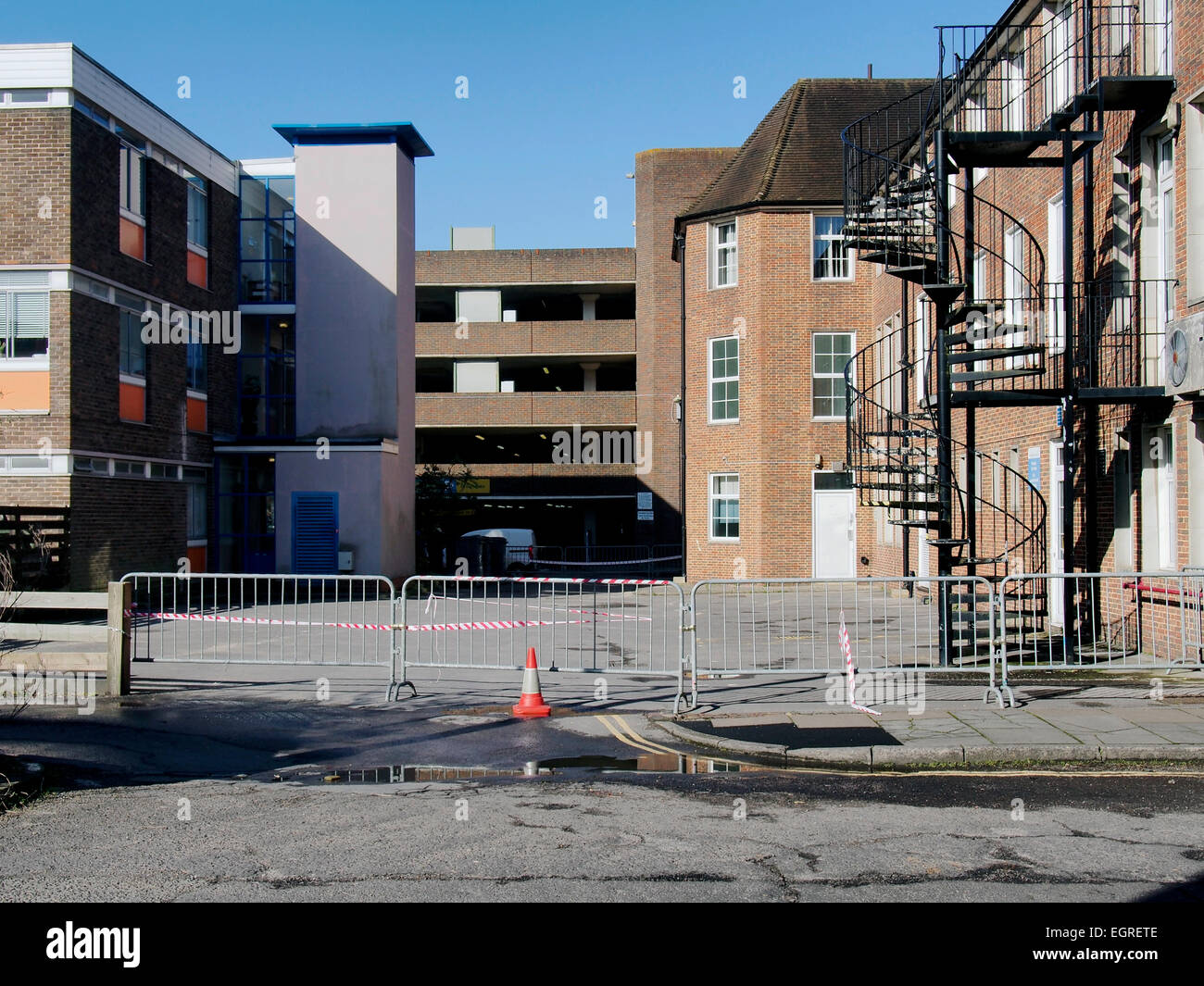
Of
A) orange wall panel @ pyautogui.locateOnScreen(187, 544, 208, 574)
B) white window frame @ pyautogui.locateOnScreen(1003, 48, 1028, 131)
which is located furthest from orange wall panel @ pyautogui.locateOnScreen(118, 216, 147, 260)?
white window frame @ pyautogui.locateOnScreen(1003, 48, 1028, 131)

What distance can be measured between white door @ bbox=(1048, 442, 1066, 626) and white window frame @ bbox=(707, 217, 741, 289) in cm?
1404

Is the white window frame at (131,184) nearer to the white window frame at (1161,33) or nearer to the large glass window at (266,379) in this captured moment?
the large glass window at (266,379)

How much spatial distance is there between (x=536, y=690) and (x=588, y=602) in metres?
14.6

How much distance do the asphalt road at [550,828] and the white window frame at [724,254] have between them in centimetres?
2170

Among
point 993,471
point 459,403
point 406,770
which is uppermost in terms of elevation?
point 459,403

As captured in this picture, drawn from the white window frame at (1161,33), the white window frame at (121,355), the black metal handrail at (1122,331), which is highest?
the white window frame at (1161,33)

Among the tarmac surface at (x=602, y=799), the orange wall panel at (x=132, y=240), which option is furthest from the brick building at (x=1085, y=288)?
the orange wall panel at (x=132, y=240)

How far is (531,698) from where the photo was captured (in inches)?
422

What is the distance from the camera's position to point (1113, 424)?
14.5m

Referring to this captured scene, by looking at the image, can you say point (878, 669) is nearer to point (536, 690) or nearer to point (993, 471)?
point (536, 690)

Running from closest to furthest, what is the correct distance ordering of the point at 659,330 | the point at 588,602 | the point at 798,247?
the point at 588,602, the point at 798,247, the point at 659,330

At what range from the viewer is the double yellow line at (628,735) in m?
9.17
